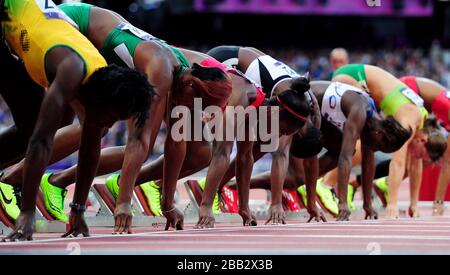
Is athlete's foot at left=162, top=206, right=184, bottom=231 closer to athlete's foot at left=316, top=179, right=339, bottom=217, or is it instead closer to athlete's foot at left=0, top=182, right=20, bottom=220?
athlete's foot at left=0, top=182, right=20, bottom=220

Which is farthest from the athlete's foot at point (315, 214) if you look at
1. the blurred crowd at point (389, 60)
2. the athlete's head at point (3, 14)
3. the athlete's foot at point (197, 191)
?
the blurred crowd at point (389, 60)

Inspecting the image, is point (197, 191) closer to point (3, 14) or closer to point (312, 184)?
point (312, 184)

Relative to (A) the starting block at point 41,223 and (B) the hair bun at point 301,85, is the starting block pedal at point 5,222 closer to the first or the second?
(A) the starting block at point 41,223

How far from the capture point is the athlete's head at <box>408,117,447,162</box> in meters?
12.1

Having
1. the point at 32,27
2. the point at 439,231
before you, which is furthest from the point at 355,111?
the point at 32,27


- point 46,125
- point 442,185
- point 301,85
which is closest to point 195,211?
point 301,85

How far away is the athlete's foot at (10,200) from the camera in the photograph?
7.68 meters

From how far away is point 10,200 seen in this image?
777cm

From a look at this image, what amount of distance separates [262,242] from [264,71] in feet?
11.4

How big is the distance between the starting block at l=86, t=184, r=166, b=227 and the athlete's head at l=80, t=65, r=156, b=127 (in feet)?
10.1

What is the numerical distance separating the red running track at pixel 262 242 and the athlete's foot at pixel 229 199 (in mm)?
2532

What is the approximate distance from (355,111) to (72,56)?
4.94 m

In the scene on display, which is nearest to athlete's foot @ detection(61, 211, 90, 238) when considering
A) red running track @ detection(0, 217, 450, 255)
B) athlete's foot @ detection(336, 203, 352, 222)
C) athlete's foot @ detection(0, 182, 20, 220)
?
red running track @ detection(0, 217, 450, 255)
